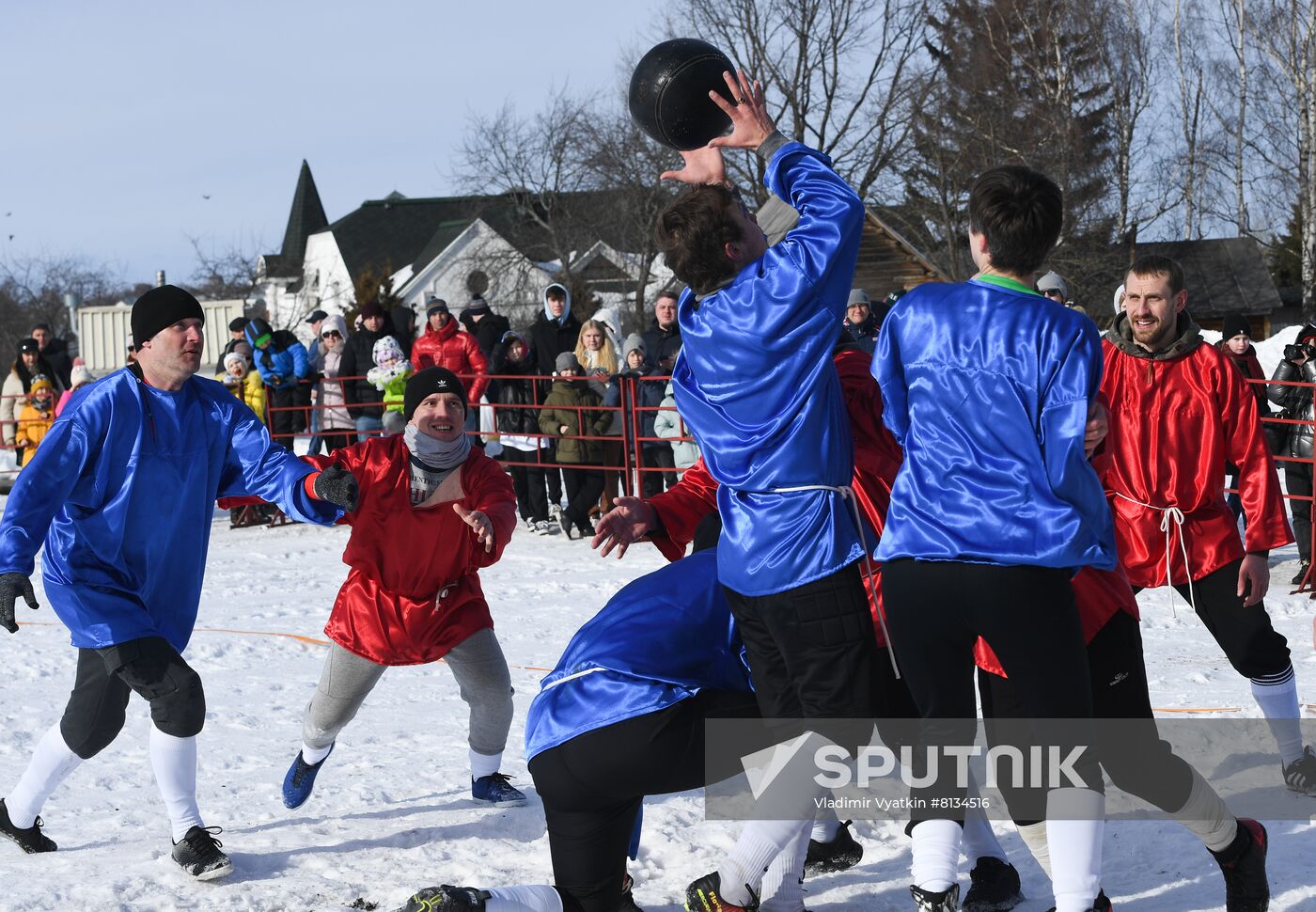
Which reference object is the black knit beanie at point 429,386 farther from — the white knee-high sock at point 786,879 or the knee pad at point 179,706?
the white knee-high sock at point 786,879

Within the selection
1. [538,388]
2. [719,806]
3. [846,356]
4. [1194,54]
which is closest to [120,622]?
[719,806]

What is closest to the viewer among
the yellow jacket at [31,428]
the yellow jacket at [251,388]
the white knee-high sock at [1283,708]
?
the white knee-high sock at [1283,708]

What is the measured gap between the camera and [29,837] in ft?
14.6

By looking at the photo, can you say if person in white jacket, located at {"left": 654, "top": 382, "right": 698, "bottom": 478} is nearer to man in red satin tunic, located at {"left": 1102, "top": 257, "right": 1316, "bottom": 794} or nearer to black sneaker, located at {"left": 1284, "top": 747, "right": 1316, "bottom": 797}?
man in red satin tunic, located at {"left": 1102, "top": 257, "right": 1316, "bottom": 794}

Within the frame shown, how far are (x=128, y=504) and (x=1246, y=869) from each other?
3426 millimetres

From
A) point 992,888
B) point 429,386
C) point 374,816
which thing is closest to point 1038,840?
point 992,888

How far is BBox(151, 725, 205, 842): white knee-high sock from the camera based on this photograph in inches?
166

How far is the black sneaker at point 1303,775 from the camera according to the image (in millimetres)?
4461

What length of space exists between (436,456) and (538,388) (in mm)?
7563

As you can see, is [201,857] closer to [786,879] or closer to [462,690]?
[462,690]

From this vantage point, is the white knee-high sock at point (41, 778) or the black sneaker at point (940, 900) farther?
the white knee-high sock at point (41, 778)

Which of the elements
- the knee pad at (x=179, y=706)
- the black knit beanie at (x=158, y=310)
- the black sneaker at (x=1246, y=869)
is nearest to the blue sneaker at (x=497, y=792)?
the knee pad at (x=179, y=706)

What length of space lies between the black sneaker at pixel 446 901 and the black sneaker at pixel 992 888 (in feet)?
4.80

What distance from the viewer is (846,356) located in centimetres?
353
